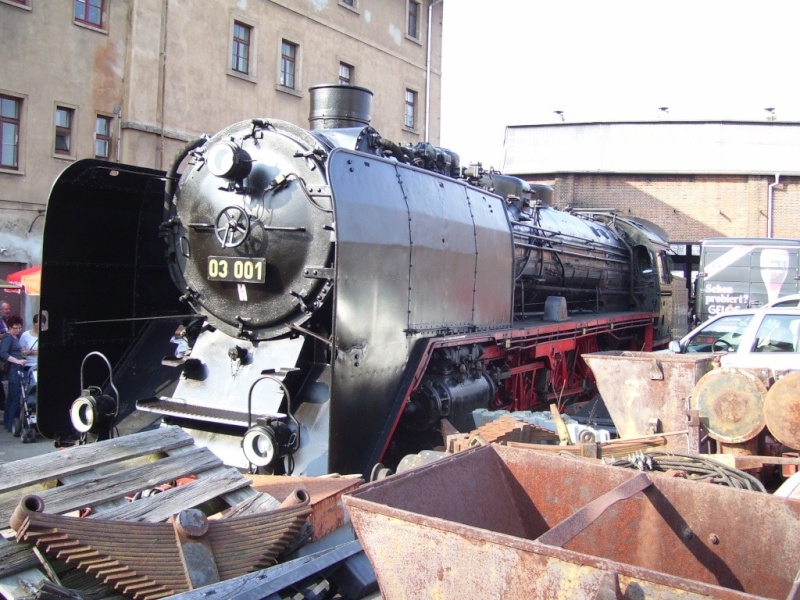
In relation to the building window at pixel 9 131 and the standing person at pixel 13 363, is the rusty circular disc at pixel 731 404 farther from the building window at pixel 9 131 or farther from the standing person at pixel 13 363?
the building window at pixel 9 131

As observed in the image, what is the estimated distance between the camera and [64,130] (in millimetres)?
16047

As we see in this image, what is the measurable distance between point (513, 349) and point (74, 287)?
4.38m

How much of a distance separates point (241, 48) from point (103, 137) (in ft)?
15.1

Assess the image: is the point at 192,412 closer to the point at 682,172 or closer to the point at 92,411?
the point at 92,411

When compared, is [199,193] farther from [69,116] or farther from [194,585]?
[69,116]

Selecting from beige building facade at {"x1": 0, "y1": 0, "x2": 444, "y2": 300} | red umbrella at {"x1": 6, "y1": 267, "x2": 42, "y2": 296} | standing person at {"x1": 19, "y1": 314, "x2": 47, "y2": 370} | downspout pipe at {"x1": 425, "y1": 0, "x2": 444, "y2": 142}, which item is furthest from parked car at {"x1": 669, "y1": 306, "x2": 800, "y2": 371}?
downspout pipe at {"x1": 425, "y1": 0, "x2": 444, "y2": 142}

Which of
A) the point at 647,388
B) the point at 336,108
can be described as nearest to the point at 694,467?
the point at 647,388

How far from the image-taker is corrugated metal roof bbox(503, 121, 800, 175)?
27.8 meters

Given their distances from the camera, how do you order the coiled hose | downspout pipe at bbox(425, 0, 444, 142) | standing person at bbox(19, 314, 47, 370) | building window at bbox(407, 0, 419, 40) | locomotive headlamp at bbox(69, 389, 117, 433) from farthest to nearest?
downspout pipe at bbox(425, 0, 444, 142)
building window at bbox(407, 0, 419, 40)
standing person at bbox(19, 314, 47, 370)
locomotive headlamp at bbox(69, 389, 117, 433)
the coiled hose

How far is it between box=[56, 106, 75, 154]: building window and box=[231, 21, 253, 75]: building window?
445 cm

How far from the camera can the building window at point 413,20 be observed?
24.4 metres

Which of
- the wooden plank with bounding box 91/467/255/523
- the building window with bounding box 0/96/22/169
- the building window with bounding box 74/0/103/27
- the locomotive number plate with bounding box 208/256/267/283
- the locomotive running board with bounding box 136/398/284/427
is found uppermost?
the building window with bounding box 74/0/103/27

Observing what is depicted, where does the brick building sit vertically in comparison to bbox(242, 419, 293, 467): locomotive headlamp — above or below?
above

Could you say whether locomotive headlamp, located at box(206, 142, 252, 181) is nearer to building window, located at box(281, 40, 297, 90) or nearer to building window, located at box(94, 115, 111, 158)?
building window, located at box(94, 115, 111, 158)
